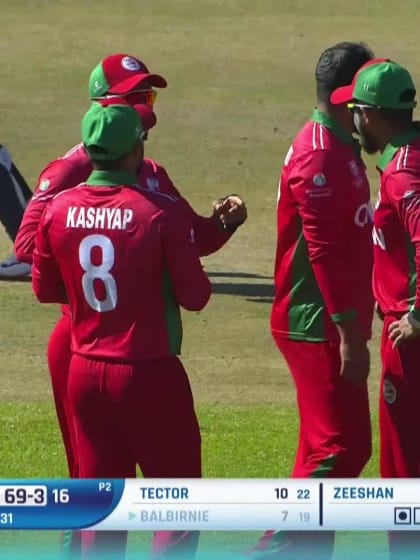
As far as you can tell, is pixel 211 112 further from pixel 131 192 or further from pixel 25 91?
pixel 131 192

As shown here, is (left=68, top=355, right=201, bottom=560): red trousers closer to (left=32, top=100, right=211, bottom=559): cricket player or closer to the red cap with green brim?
(left=32, top=100, right=211, bottom=559): cricket player

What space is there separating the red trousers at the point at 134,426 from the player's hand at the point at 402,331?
893 millimetres

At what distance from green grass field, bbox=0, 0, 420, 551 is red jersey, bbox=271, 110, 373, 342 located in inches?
41.8

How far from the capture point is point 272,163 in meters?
19.9

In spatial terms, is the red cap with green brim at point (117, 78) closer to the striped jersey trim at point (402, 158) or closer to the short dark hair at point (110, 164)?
the short dark hair at point (110, 164)

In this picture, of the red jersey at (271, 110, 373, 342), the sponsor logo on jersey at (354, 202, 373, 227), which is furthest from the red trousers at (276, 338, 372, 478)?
the sponsor logo on jersey at (354, 202, 373, 227)

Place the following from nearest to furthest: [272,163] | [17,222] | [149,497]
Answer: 1. [149,497]
2. [17,222]
3. [272,163]

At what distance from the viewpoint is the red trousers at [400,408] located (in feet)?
25.3

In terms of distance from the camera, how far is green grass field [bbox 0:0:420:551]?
1090 centimetres

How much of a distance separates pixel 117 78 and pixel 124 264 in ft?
5.72

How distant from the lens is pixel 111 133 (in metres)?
7.25

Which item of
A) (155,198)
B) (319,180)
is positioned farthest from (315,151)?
(155,198)

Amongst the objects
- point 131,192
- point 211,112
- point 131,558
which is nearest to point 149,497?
point 131,558

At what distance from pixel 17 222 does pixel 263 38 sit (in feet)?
35.0
